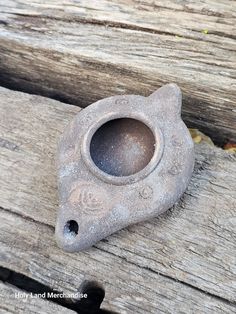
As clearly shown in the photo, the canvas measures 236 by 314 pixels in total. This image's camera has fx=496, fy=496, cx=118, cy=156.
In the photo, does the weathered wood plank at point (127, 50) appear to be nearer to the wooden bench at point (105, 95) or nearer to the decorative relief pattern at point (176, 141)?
the wooden bench at point (105, 95)

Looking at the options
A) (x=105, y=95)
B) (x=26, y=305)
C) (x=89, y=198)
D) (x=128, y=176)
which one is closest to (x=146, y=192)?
(x=128, y=176)

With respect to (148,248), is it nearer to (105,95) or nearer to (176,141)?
(176,141)

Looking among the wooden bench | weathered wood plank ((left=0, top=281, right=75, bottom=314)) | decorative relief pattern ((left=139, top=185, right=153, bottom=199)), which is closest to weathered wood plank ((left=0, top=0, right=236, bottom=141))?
the wooden bench

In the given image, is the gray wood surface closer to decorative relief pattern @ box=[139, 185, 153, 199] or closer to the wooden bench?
the wooden bench

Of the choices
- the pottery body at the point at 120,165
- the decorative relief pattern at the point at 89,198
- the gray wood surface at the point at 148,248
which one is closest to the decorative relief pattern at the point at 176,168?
the pottery body at the point at 120,165

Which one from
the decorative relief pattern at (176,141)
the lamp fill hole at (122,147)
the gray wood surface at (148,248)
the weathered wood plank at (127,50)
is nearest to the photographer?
the gray wood surface at (148,248)

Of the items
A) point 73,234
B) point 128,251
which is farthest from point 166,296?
point 73,234

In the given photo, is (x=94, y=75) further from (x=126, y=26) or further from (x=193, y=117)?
(x=193, y=117)
